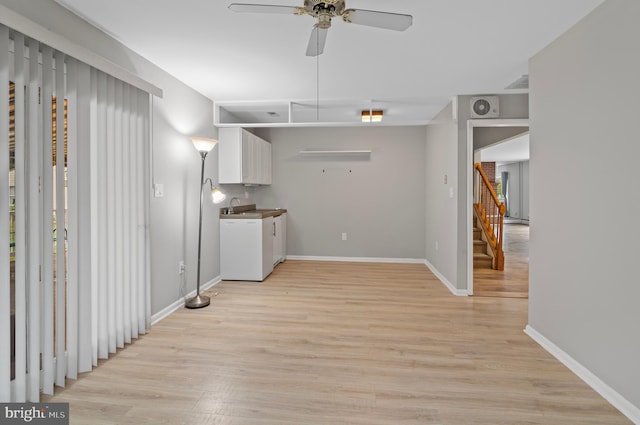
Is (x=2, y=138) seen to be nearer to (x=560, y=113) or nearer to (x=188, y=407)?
(x=188, y=407)

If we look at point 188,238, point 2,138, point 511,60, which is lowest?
point 188,238

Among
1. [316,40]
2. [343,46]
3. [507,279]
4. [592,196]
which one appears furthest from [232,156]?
[507,279]

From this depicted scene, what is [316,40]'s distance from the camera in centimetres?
212

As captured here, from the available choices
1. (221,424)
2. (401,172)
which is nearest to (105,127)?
(221,424)

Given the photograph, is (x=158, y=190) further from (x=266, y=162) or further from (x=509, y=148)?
(x=509, y=148)

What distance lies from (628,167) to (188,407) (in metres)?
2.73

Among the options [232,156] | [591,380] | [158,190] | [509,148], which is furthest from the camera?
[509,148]

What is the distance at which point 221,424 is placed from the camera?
175 cm

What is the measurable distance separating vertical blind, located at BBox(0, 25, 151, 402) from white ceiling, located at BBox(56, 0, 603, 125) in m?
0.52

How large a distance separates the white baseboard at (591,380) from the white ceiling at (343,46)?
2.28 meters

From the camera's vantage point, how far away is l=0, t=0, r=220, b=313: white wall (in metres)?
2.84

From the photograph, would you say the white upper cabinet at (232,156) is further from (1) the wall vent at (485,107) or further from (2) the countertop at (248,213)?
(1) the wall vent at (485,107)

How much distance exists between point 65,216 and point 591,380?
3.47 meters

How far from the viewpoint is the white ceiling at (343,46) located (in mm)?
2189
